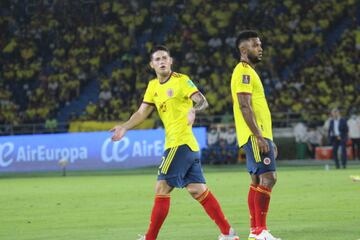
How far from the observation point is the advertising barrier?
33.7 metres

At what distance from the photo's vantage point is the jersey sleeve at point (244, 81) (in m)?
11.1

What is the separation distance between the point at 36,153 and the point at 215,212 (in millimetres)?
23706

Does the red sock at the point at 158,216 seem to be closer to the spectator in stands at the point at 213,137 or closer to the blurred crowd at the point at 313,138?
the spectator in stands at the point at 213,137

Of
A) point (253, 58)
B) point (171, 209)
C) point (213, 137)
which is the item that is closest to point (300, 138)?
point (213, 137)

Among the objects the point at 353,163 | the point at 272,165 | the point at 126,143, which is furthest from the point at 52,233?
the point at 353,163

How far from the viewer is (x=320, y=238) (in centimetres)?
1136

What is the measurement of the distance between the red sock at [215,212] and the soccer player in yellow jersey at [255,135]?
12.6 inches

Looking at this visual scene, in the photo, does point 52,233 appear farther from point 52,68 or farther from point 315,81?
point 52,68

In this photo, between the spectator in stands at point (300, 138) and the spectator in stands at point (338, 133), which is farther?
the spectator in stands at point (300, 138)

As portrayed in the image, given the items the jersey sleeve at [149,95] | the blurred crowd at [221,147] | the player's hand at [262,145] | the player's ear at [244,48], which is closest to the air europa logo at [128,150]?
the blurred crowd at [221,147]

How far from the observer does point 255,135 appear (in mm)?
11047

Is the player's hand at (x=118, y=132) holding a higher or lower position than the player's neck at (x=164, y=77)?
lower

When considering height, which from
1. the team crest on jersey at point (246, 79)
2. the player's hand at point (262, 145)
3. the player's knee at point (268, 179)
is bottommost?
the player's knee at point (268, 179)

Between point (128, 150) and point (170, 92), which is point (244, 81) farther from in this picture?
point (128, 150)
